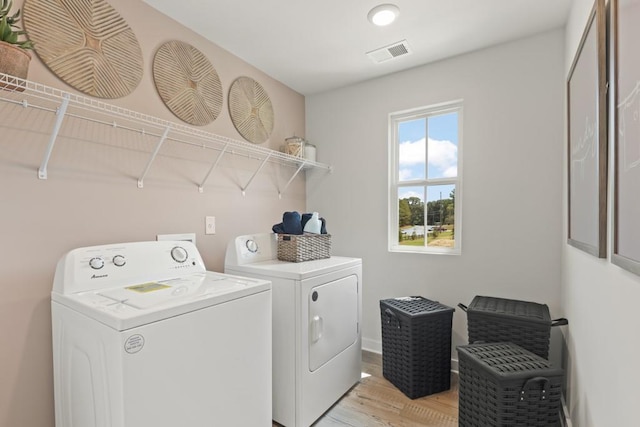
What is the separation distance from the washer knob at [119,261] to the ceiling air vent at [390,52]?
2046mm

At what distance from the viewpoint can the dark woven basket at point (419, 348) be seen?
80.4 inches

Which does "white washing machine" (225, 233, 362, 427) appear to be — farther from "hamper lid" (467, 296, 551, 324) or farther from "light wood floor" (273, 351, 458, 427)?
"hamper lid" (467, 296, 551, 324)

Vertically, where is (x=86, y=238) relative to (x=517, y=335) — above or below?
above

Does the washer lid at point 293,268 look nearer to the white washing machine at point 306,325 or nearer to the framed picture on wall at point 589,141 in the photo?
the white washing machine at point 306,325

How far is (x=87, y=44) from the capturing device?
151cm

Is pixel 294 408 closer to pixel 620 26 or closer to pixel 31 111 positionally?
pixel 31 111

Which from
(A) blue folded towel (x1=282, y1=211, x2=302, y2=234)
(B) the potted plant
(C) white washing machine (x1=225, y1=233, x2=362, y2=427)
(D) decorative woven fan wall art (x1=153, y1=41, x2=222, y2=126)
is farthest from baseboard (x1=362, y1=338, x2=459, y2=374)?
(B) the potted plant

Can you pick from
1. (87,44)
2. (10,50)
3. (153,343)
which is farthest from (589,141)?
(87,44)

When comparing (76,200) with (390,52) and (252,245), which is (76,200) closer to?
(252,245)

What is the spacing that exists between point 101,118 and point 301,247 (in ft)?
4.24

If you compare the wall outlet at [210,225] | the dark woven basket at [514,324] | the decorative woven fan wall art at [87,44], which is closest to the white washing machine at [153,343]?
the wall outlet at [210,225]

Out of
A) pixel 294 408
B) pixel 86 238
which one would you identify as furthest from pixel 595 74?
pixel 86 238

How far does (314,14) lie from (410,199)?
5.07 ft

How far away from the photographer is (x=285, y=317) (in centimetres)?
173
